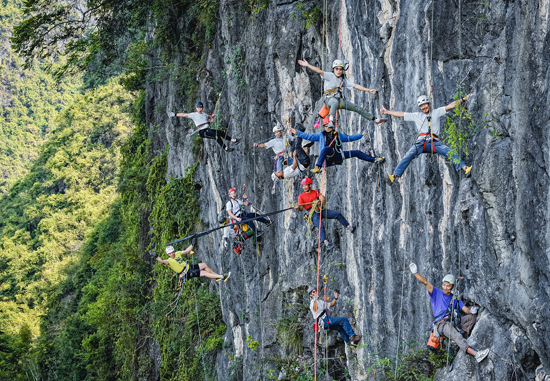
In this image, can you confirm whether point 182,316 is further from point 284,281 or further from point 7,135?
point 7,135

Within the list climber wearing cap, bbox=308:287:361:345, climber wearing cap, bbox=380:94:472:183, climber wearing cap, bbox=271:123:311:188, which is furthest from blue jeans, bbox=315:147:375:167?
climber wearing cap, bbox=308:287:361:345

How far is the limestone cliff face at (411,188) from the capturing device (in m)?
6.78

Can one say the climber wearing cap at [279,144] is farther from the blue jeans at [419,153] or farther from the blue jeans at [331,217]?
the blue jeans at [419,153]

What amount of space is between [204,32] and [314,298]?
11.1 meters

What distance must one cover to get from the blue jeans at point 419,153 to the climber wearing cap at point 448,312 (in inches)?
56.6

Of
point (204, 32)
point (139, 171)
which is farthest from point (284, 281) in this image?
point (139, 171)

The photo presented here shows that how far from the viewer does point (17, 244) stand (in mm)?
42844

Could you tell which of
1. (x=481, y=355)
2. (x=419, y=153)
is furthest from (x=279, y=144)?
(x=481, y=355)

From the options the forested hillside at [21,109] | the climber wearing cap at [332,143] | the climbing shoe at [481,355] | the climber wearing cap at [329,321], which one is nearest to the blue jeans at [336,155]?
the climber wearing cap at [332,143]

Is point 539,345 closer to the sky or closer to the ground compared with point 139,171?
closer to the ground

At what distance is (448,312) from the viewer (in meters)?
7.59

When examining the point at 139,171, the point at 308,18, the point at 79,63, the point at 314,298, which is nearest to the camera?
the point at 314,298

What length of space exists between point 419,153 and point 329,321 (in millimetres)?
3404

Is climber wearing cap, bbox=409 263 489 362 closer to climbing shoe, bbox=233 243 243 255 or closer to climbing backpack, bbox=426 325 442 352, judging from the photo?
climbing backpack, bbox=426 325 442 352
